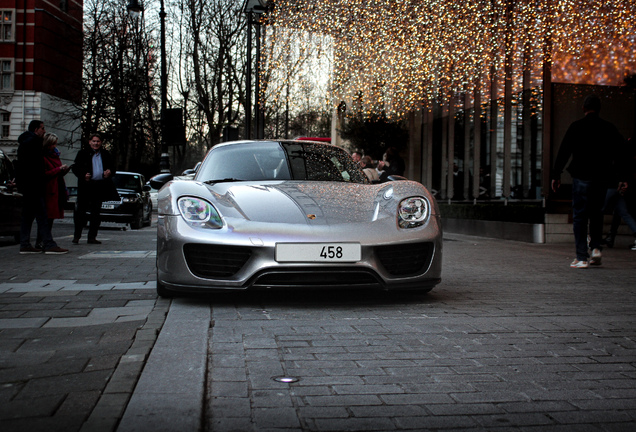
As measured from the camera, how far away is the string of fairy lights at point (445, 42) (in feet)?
50.5

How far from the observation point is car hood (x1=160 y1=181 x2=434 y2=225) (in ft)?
16.5

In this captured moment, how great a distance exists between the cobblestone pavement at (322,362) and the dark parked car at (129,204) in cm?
1249

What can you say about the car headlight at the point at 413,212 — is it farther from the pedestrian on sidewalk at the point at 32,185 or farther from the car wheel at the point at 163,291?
the pedestrian on sidewalk at the point at 32,185

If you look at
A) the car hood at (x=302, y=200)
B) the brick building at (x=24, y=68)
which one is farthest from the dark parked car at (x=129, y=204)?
the brick building at (x=24, y=68)

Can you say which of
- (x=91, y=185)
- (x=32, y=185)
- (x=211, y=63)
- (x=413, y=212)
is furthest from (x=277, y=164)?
(x=211, y=63)

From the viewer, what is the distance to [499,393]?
9.64 feet

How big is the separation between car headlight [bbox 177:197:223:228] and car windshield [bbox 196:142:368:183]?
31.6 inches

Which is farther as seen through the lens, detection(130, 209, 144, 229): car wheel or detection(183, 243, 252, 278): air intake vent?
detection(130, 209, 144, 229): car wheel

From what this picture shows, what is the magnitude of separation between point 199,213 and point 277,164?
1.31 meters

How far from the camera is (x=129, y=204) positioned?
18.4m

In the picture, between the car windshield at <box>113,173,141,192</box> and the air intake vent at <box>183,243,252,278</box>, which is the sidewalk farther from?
the car windshield at <box>113,173,141,192</box>

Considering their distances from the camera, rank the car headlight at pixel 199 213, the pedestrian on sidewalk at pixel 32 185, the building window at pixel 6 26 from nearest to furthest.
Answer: the car headlight at pixel 199 213 → the pedestrian on sidewalk at pixel 32 185 → the building window at pixel 6 26

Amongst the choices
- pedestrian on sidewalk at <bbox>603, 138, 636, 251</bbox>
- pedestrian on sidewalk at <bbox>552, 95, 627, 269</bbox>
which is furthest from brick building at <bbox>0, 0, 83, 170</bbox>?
pedestrian on sidewalk at <bbox>552, 95, 627, 269</bbox>

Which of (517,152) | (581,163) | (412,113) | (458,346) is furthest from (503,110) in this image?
(458,346)
